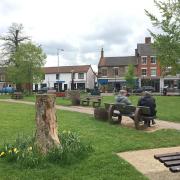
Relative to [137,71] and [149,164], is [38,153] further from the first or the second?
[137,71]

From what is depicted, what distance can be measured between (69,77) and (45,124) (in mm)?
80189

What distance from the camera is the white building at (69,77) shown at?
3433 inches

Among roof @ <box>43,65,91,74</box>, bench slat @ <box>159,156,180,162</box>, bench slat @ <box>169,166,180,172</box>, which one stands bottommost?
bench slat @ <box>169,166,180,172</box>

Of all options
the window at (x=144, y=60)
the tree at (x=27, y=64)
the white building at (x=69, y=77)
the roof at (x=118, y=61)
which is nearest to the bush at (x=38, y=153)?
the tree at (x=27, y=64)

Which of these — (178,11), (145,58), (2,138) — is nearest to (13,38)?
(145,58)

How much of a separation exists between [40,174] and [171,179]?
7.63 ft

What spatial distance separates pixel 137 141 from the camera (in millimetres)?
10773

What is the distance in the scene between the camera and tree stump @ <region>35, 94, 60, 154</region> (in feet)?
28.0

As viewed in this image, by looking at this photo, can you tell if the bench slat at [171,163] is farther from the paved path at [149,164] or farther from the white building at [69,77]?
the white building at [69,77]

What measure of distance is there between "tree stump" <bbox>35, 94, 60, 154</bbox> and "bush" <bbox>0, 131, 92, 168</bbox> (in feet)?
0.56

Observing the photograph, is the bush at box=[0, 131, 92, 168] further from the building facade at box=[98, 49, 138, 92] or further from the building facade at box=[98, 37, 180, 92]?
the building facade at box=[98, 49, 138, 92]

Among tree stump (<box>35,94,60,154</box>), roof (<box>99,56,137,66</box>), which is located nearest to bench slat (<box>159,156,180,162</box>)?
tree stump (<box>35,94,60,154</box>)

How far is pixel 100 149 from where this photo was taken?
9.45m

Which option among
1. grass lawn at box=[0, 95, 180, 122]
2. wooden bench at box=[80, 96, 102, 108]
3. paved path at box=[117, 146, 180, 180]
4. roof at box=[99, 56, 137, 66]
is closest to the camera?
paved path at box=[117, 146, 180, 180]
